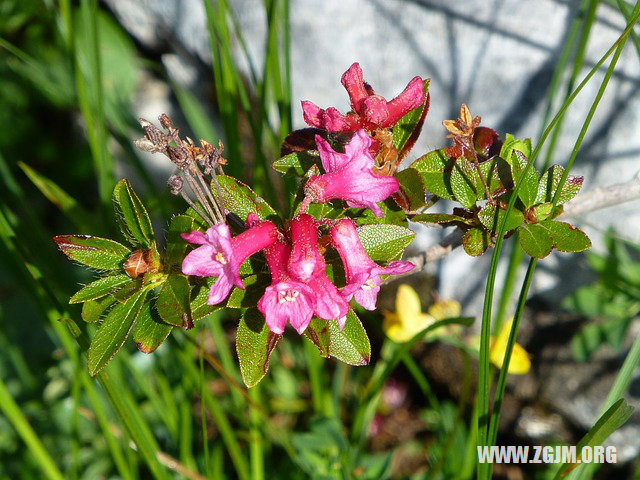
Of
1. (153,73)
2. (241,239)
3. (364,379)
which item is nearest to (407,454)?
(364,379)

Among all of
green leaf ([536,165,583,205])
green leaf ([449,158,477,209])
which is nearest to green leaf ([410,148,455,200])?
green leaf ([449,158,477,209])

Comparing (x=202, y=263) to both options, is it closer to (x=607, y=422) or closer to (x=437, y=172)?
(x=437, y=172)

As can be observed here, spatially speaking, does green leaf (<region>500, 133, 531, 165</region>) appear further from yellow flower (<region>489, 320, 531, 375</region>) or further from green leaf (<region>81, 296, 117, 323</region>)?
yellow flower (<region>489, 320, 531, 375</region>)

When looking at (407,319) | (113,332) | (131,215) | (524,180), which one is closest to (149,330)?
(113,332)

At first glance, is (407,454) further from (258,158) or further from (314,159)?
(314,159)

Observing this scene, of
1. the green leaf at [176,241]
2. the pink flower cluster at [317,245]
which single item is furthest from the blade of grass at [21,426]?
the pink flower cluster at [317,245]

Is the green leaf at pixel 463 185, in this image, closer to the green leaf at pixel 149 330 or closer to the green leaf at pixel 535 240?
the green leaf at pixel 535 240
